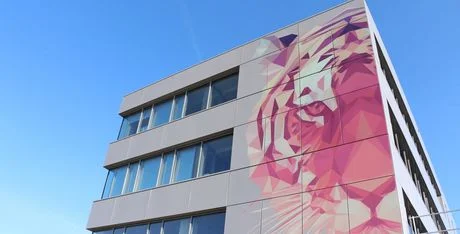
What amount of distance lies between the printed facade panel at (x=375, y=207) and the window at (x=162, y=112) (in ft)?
32.1

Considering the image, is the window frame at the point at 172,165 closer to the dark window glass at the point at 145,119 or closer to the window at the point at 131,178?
the window at the point at 131,178

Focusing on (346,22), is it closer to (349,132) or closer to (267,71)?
(267,71)

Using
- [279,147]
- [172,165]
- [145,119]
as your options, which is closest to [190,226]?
[172,165]

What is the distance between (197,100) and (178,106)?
117 cm

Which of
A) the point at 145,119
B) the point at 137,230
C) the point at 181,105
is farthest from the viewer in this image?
the point at 145,119

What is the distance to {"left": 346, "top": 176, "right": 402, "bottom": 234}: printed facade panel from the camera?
29.3 ft

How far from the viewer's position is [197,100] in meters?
16.6

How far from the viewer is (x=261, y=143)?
1281 cm

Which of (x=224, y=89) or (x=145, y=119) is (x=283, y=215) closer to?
(x=224, y=89)

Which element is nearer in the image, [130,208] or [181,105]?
[130,208]

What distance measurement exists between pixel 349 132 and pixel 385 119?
106cm

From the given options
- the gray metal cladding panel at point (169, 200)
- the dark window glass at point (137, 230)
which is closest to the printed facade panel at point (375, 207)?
the gray metal cladding panel at point (169, 200)

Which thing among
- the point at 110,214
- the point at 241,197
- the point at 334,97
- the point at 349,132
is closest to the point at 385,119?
the point at 349,132

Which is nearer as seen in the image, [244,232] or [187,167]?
[244,232]
